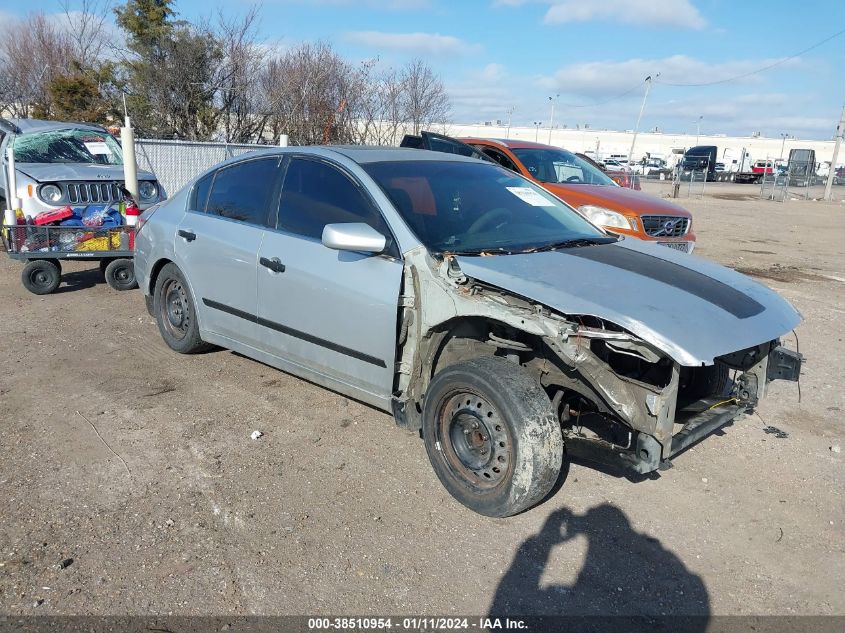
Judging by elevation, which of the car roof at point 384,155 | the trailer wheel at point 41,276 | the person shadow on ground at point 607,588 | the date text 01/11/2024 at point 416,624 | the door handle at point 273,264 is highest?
the car roof at point 384,155

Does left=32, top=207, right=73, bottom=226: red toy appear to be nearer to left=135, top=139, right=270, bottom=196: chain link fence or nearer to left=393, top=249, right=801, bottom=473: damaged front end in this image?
left=135, top=139, right=270, bottom=196: chain link fence

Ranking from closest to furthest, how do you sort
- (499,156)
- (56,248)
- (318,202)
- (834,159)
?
(318,202) → (56,248) → (499,156) → (834,159)

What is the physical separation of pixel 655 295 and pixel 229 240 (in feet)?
9.57

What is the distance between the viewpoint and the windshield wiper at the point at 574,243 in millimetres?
4067

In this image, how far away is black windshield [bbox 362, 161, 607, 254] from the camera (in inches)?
158

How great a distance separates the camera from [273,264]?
4473 millimetres

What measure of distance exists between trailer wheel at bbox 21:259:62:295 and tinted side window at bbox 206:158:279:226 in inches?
151

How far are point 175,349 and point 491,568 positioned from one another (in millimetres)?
3638

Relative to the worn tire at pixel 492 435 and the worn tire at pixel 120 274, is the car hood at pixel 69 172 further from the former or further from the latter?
the worn tire at pixel 492 435

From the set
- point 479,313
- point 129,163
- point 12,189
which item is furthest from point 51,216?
point 479,313

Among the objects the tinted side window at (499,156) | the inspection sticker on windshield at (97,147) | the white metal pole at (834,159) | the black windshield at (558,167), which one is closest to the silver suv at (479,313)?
the black windshield at (558,167)

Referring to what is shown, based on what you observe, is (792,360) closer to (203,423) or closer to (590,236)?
(590,236)

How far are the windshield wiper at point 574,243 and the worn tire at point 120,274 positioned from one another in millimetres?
5804

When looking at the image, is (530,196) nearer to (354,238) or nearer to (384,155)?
(384,155)
